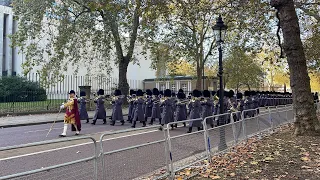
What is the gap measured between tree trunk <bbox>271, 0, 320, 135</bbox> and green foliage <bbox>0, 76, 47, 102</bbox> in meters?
17.2

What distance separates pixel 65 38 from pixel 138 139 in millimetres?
14142

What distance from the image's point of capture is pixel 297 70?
9.76m

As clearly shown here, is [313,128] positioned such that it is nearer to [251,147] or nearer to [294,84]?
[294,84]

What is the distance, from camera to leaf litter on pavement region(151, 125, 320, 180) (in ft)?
18.6

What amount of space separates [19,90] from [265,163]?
20312 mm

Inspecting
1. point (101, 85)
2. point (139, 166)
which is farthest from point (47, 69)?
point (139, 166)

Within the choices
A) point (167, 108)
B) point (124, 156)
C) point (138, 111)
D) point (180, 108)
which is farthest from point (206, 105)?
point (124, 156)

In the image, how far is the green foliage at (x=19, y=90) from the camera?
2084cm

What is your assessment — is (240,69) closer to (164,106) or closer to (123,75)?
(123,75)

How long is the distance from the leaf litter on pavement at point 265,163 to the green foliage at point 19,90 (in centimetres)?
1691

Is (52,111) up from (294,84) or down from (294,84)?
down

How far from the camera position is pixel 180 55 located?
28.5 metres

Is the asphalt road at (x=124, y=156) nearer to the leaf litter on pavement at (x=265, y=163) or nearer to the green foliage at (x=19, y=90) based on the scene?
the leaf litter on pavement at (x=265, y=163)

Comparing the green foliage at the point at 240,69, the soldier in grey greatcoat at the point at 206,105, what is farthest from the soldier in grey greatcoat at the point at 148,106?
the green foliage at the point at 240,69
